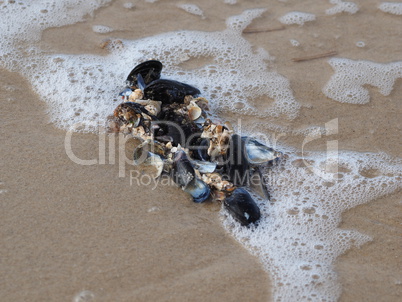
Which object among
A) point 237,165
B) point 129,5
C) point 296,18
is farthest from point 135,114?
point 296,18

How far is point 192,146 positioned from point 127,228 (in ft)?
2.16

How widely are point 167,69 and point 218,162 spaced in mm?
1205

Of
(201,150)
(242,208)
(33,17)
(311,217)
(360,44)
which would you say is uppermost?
(33,17)

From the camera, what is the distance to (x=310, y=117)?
3.25 m

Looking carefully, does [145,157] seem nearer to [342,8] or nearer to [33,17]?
[33,17]

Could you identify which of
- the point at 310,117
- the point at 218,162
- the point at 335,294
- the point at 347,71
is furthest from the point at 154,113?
the point at 347,71

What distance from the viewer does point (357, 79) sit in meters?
3.61

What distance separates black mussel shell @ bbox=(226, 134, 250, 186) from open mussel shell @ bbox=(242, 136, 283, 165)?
3.1 inches

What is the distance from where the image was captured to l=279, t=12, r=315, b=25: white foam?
4160 millimetres

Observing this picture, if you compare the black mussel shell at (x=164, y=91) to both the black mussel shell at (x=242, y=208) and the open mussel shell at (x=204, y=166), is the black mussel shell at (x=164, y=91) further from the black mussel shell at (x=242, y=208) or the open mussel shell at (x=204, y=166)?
the black mussel shell at (x=242, y=208)

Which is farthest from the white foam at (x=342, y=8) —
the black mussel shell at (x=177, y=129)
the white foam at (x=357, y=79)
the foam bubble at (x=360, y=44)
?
the black mussel shell at (x=177, y=129)

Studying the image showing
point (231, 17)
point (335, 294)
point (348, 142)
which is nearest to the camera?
point (335, 294)

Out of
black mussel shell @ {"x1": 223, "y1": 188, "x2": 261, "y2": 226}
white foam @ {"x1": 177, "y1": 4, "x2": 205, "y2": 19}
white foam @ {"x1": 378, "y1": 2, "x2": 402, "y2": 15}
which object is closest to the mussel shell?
black mussel shell @ {"x1": 223, "y1": 188, "x2": 261, "y2": 226}

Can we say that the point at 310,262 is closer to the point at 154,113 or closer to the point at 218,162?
the point at 218,162
